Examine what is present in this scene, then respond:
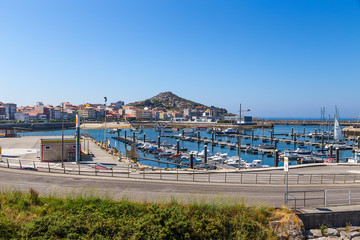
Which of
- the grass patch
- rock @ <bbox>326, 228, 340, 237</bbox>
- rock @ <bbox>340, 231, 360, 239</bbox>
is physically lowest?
rock @ <bbox>340, 231, 360, 239</bbox>

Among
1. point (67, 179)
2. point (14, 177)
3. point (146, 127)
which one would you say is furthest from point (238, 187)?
point (146, 127)

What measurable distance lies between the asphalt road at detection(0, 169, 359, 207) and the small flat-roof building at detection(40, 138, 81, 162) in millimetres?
9786

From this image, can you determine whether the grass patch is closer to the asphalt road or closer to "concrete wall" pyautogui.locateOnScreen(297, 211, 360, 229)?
"concrete wall" pyautogui.locateOnScreen(297, 211, 360, 229)

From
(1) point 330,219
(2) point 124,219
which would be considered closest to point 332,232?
(1) point 330,219

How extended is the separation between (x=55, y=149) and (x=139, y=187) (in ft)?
59.2

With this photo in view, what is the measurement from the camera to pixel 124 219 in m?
9.45

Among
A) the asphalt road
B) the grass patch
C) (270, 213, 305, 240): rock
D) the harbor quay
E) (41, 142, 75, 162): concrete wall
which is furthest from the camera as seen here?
(41, 142, 75, 162): concrete wall

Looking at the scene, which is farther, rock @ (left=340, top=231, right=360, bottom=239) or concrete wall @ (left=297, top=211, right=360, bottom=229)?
concrete wall @ (left=297, top=211, right=360, bottom=229)

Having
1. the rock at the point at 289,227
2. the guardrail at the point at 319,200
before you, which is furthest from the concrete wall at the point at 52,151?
the rock at the point at 289,227

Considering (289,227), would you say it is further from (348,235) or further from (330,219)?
(348,235)

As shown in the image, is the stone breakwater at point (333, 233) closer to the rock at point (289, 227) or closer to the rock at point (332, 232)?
the rock at point (332, 232)

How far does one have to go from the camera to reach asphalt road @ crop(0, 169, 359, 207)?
Answer: 13578 millimetres

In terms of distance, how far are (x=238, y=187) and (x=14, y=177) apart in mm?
15648

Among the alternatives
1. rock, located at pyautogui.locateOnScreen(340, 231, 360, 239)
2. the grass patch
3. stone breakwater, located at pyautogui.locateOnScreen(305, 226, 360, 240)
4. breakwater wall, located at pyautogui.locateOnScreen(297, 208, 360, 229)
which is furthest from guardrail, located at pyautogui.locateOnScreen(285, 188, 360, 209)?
the grass patch
